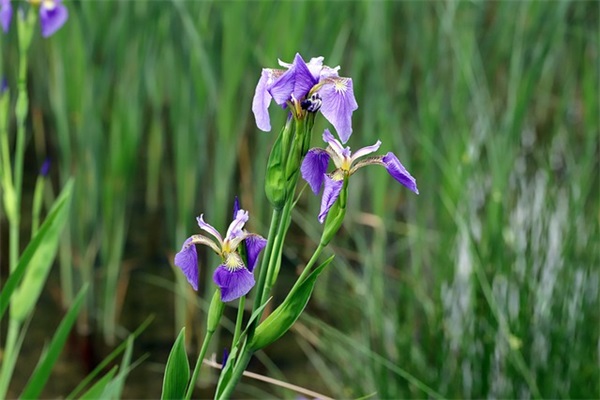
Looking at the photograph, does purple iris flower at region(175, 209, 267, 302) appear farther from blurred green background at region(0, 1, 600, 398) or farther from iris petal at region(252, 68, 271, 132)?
blurred green background at region(0, 1, 600, 398)

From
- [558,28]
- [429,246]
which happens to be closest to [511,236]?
[429,246]

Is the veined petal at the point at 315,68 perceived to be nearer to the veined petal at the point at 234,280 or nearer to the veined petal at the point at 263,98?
the veined petal at the point at 263,98

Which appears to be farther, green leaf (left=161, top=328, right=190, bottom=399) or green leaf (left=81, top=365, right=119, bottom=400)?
green leaf (left=81, top=365, right=119, bottom=400)

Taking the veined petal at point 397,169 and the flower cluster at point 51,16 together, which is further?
the flower cluster at point 51,16

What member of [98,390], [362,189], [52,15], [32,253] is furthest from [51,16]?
[362,189]

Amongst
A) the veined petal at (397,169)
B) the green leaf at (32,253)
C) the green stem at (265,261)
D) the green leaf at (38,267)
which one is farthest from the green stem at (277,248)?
the green leaf at (38,267)

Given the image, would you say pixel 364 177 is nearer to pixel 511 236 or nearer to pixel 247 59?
pixel 247 59

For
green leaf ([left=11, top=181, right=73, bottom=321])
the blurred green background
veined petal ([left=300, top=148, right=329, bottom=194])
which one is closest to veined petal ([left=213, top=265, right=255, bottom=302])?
veined petal ([left=300, top=148, right=329, bottom=194])
